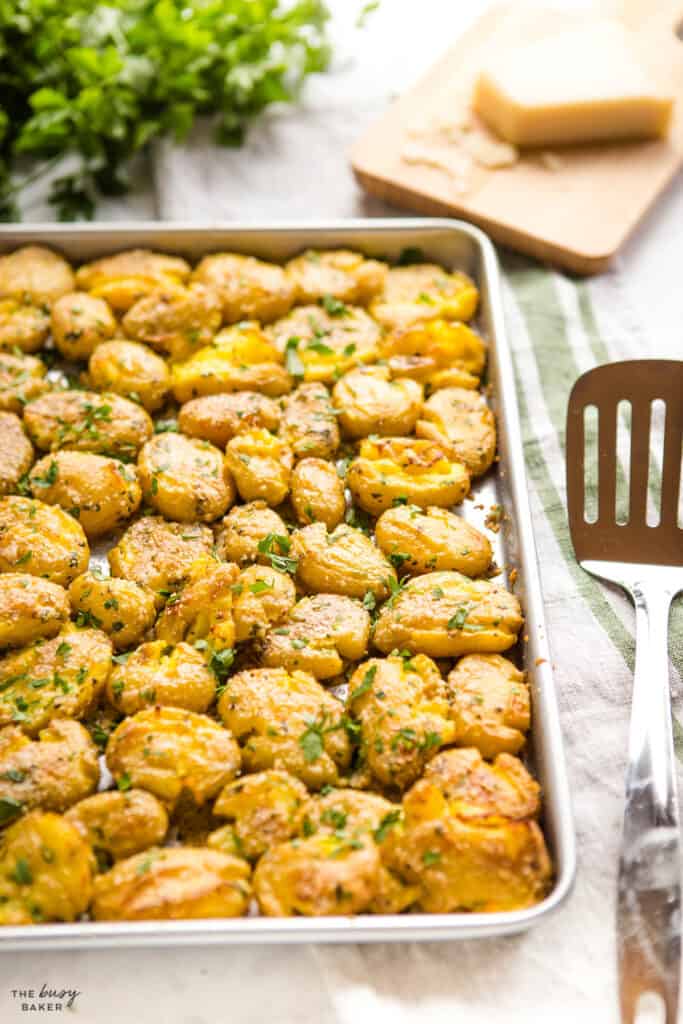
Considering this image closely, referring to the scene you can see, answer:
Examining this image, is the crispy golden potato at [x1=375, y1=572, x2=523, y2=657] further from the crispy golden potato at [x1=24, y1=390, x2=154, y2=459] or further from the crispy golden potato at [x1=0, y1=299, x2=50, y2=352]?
the crispy golden potato at [x1=0, y1=299, x2=50, y2=352]

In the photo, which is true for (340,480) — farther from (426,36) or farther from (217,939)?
(426,36)

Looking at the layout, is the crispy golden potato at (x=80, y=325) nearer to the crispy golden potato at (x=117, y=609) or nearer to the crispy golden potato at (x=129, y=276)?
the crispy golden potato at (x=129, y=276)

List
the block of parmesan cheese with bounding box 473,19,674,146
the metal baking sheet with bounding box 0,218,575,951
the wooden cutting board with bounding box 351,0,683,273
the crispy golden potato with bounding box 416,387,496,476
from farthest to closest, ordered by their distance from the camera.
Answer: the block of parmesan cheese with bounding box 473,19,674,146 < the wooden cutting board with bounding box 351,0,683,273 < the crispy golden potato with bounding box 416,387,496,476 < the metal baking sheet with bounding box 0,218,575,951

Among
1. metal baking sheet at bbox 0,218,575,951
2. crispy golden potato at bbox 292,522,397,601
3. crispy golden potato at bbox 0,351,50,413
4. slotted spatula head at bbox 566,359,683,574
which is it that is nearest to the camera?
metal baking sheet at bbox 0,218,575,951

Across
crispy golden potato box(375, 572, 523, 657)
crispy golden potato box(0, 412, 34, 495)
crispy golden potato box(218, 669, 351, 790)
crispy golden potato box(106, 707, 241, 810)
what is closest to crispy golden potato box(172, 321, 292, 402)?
crispy golden potato box(0, 412, 34, 495)

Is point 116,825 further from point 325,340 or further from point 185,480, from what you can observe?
point 325,340

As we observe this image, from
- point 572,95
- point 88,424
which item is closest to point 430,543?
point 88,424

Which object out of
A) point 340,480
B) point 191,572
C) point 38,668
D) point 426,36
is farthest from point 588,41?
point 38,668
